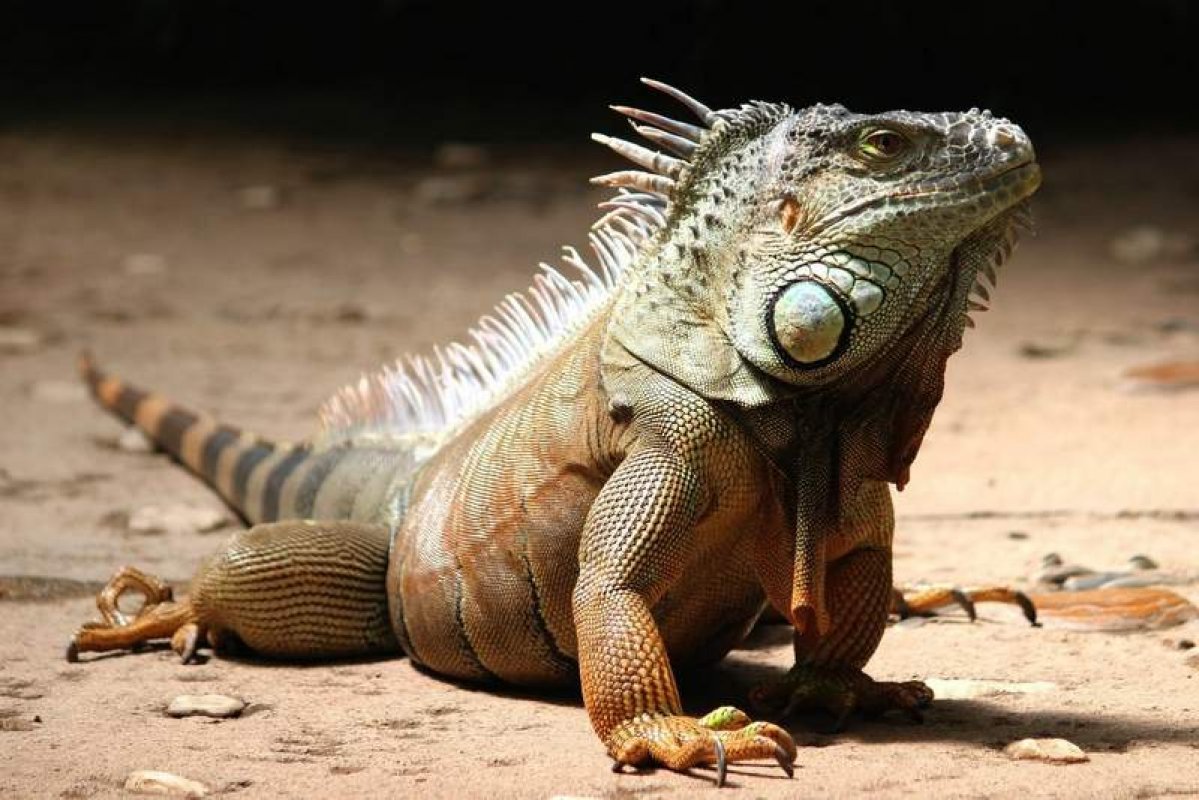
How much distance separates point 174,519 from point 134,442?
3.83 feet

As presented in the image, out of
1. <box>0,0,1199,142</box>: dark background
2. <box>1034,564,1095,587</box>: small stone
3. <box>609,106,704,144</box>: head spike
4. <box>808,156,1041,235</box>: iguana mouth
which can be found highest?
<box>0,0,1199,142</box>: dark background

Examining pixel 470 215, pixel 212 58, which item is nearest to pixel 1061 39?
pixel 470 215

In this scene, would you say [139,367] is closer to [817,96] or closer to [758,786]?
[758,786]

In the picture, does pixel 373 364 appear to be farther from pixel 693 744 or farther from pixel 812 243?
pixel 693 744

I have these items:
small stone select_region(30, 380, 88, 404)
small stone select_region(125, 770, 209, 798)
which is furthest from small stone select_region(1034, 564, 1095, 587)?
small stone select_region(30, 380, 88, 404)

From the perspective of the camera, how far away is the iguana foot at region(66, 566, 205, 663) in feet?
16.9

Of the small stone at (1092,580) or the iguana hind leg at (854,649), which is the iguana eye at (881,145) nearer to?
the iguana hind leg at (854,649)

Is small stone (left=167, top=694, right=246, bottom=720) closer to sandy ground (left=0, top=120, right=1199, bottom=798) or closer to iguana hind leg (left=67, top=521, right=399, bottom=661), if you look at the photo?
sandy ground (left=0, top=120, right=1199, bottom=798)

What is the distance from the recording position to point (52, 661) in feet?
16.6

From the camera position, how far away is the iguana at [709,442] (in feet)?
12.9

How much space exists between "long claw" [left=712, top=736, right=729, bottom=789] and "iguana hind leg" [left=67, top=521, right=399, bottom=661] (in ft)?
5.43

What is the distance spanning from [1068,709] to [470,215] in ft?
28.6

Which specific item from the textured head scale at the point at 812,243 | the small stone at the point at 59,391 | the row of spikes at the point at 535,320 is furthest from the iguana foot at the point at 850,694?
the small stone at the point at 59,391

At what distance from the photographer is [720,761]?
377cm
